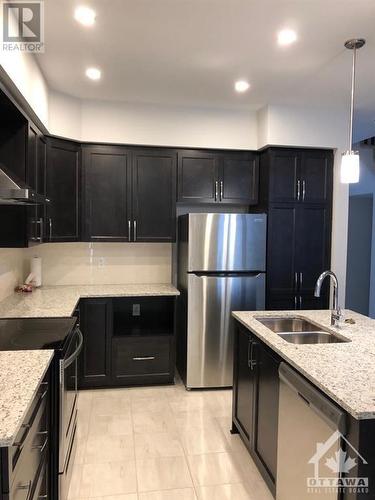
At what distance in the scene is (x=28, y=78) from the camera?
8.44 feet

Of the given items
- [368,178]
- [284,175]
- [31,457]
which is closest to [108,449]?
[31,457]

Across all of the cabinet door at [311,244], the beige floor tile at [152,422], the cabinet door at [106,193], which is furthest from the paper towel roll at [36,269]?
the cabinet door at [311,244]

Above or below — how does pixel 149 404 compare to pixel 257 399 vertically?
below

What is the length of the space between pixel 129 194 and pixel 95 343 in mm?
1485

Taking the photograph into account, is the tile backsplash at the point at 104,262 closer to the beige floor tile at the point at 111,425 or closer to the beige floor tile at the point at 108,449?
the beige floor tile at the point at 111,425

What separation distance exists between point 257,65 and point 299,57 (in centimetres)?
31

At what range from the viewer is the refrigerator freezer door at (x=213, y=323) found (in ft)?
12.0

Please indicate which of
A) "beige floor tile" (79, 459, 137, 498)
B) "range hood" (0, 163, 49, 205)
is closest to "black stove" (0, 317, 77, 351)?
"range hood" (0, 163, 49, 205)

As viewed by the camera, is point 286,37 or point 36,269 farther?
point 36,269

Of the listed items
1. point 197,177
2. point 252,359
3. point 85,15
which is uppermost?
point 85,15

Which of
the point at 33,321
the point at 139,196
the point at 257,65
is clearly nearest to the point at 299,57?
the point at 257,65

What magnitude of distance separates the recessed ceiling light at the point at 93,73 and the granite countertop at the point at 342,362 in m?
2.21

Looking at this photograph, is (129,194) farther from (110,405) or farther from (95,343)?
(110,405)

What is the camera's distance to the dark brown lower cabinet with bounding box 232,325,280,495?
214 centimetres
